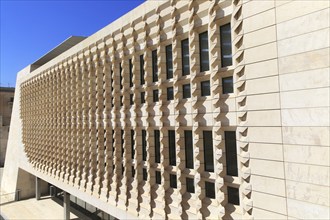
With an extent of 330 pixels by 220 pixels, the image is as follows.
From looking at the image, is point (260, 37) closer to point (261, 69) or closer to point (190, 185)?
point (261, 69)

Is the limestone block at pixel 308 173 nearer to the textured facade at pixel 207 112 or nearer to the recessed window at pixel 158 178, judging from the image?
the textured facade at pixel 207 112

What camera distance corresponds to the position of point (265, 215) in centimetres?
1017

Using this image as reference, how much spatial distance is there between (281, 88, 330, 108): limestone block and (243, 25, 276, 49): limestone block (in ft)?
6.60

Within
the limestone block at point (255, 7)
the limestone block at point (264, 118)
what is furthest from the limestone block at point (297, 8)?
the limestone block at point (264, 118)

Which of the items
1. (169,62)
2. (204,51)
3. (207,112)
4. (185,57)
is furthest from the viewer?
(169,62)

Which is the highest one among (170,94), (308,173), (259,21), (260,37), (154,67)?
(259,21)

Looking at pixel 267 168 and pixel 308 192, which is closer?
pixel 308 192

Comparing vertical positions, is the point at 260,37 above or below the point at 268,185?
above

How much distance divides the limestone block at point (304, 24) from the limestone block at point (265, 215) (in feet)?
19.8

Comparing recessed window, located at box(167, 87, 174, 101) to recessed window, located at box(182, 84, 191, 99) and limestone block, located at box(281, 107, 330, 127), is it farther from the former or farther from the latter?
limestone block, located at box(281, 107, 330, 127)

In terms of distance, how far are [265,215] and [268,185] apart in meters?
1.08

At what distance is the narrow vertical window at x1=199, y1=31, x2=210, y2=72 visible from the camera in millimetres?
13016

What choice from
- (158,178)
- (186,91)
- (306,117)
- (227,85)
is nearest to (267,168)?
(306,117)

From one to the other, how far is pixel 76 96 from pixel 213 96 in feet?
48.7
